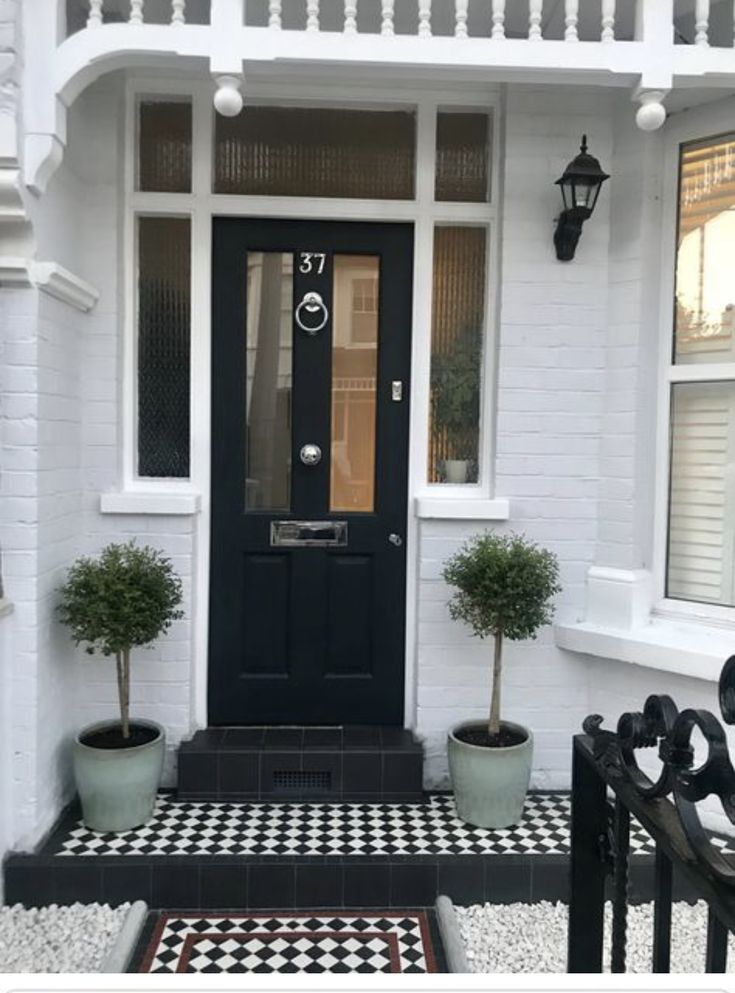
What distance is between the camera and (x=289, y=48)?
2.75 meters

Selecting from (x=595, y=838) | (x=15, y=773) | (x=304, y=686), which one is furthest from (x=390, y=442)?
(x=595, y=838)

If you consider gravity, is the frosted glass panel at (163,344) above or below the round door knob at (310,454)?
above

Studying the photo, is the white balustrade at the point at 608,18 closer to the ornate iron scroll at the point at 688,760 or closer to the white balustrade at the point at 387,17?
the white balustrade at the point at 387,17

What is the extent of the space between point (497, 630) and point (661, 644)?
639 mm

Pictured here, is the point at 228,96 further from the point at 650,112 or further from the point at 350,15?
the point at 650,112

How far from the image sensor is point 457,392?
11.6ft

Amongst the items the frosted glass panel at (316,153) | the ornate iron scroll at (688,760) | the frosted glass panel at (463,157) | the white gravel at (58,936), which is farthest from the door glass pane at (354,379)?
the ornate iron scroll at (688,760)

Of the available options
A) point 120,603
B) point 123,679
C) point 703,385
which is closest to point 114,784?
point 123,679

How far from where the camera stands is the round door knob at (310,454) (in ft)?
11.5

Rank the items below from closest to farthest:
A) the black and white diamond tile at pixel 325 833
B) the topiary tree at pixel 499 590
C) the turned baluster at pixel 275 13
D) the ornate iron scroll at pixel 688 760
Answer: the ornate iron scroll at pixel 688 760 < the turned baluster at pixel 275 13 < the black and white diamond tile at pixel 325 833 < the topiary tree at pixel 499 590

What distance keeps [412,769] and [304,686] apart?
1.90 ft

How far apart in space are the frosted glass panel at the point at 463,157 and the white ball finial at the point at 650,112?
81 centimetres

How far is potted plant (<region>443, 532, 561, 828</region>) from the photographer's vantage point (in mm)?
3066

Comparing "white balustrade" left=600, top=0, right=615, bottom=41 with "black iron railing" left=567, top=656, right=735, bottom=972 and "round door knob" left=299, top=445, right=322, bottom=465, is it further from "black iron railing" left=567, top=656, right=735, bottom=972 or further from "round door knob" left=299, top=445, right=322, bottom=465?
"black iron railing" left=567, top=656, right=735, bottom=972
